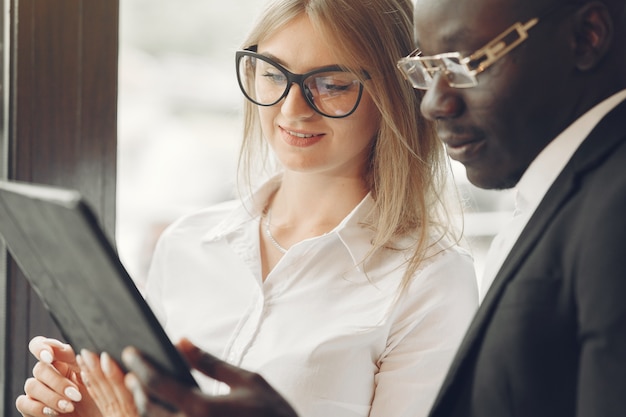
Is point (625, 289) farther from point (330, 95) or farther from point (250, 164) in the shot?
point (250, 164)

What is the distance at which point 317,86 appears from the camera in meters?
1.54

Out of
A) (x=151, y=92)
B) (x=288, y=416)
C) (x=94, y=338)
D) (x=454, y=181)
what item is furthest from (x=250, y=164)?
(x=151, y=92)

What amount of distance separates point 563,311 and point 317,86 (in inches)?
30.7

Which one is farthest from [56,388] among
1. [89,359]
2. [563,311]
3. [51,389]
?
[563,311]

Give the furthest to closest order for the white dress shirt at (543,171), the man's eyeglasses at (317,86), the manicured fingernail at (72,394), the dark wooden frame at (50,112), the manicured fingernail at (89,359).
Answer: the dark wooden frame at (50,112)
the man's eyeglasses at (317,86)
the manicured fingernail at (72,394)
the manicured fingernail at (89,359)
the white dress shirt at (543,171)

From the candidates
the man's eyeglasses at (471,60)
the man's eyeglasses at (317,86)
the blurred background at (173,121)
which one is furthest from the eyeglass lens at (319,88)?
the blurred background at (173,121)

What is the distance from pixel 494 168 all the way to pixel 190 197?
2.87 m

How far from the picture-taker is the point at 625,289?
843 mm

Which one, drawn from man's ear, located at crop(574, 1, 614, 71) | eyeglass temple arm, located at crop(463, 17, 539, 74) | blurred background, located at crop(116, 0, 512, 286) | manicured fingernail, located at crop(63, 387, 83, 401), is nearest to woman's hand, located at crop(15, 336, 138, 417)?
manicured fingernail, located at crop(63, 387, 83, 401)

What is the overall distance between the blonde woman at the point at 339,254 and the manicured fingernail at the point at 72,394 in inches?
0.6

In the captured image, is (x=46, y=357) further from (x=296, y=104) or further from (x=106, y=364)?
(x=296, y=104)

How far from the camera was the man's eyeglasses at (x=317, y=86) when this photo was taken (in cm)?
153

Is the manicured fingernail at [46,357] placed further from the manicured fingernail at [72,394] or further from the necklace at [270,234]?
the necklace at [270,234]

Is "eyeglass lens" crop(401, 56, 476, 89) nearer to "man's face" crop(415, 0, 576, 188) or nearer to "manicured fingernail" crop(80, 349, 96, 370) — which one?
"man's face" crop(415, 0, 576, 188)
